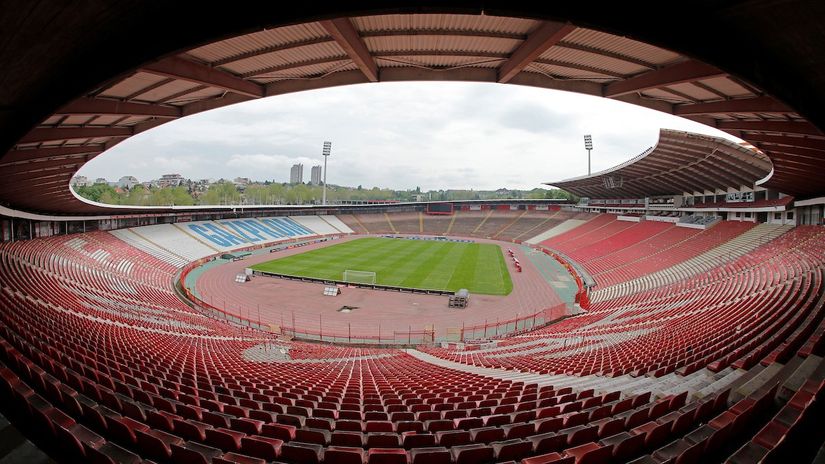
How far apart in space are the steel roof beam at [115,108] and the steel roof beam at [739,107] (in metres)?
14.4

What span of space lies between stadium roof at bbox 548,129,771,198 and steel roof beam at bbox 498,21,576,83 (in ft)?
71.4

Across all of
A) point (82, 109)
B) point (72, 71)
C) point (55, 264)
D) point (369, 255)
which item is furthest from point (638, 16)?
point (369, 255)

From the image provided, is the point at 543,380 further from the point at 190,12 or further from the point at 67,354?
the point at 67,354

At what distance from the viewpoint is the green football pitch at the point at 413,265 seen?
32.6 metres

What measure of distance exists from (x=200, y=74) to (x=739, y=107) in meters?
12.2

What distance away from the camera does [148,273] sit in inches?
1206

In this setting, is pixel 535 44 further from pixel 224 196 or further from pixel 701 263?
pixel 224 196

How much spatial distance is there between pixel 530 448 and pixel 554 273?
115ft

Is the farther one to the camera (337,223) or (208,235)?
(337,223)

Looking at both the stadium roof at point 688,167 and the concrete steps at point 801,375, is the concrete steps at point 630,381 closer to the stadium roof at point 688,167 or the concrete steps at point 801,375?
the concrete steps at point 801,375

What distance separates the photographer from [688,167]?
30938mm

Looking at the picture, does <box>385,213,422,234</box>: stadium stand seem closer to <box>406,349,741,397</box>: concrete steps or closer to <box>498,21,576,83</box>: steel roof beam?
<box>406,349,741,397</box>: concrete steps

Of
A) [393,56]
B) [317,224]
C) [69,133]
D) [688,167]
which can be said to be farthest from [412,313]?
[317,224]

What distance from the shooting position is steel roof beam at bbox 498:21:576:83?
5426 millimetres
